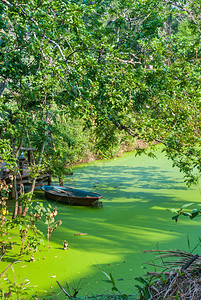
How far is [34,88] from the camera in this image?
5000 mm

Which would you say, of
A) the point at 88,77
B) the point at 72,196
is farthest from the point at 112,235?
the point at 88,77

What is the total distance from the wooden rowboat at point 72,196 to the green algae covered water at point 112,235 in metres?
0.15

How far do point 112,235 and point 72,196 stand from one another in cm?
219

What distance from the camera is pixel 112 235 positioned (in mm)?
6227

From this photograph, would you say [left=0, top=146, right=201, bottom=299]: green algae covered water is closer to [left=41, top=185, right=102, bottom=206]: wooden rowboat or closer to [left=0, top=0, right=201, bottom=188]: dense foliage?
[left=41, top=185, right=102, bottom=206]: wooden rowboat

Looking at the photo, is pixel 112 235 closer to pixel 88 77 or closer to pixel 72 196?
pixel 72 196

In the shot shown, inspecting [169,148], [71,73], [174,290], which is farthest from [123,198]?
[174,290]

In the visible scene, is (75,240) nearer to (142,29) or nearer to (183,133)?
(183,133)

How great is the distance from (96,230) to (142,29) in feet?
13.3

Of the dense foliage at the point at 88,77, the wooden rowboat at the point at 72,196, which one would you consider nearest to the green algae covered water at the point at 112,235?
the wooden rowboat at the point at 72,196

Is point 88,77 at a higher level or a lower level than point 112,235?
higher

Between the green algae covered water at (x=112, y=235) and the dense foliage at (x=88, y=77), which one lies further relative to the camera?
the dense foliage at (x=88, y=77)

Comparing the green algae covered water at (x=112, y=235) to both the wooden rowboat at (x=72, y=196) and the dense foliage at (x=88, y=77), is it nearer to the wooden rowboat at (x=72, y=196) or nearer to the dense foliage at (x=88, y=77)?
the wooden rowboat at (x=72, y=196)

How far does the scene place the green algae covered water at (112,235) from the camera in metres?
4.47
